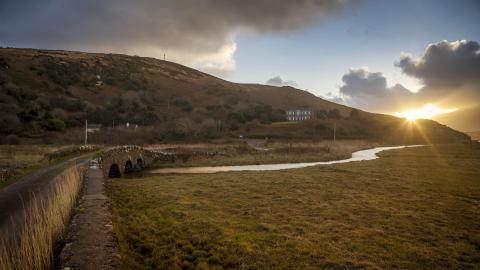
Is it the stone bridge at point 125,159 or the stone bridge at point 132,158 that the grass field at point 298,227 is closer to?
the stone bridge at point 125,159

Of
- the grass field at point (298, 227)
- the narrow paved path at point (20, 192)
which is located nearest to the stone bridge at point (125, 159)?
the narrow paved path at point (20, 192)

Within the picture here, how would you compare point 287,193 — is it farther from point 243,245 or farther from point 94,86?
point 94,86

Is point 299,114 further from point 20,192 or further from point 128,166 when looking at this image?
point 20,192

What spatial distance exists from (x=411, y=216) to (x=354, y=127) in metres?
89.6

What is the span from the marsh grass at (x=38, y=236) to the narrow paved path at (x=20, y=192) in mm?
661

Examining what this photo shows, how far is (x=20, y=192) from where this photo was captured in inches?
487

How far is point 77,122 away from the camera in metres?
60.4

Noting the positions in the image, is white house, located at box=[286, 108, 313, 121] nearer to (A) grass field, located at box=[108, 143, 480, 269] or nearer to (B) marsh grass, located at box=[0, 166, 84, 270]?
(A) grass field, located at box=[108, 143, 480, 269]

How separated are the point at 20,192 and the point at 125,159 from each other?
1625cm

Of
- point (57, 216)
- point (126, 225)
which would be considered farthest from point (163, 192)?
point (57, 216)

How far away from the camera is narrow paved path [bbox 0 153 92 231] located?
8.98m

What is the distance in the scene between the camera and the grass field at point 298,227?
25.1 ft

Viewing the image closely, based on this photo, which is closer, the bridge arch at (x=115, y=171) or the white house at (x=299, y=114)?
the bridge arch at (x=115, y=171)

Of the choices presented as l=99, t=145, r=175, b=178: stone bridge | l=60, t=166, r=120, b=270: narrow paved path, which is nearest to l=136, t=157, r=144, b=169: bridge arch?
l=99, t=145, r=175, b=178: stone bridge
